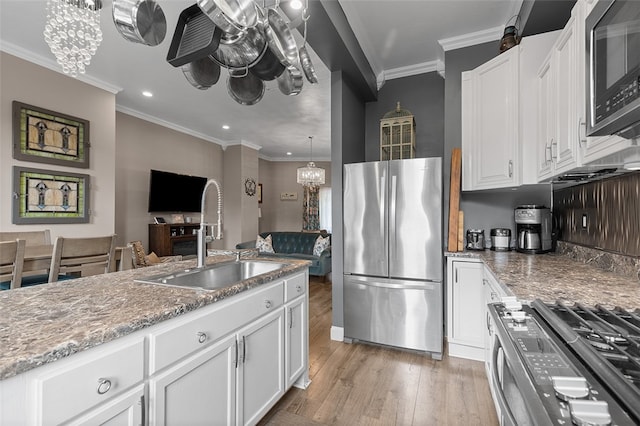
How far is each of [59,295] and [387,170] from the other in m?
2.36

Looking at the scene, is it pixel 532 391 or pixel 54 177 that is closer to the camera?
pixel 532 391

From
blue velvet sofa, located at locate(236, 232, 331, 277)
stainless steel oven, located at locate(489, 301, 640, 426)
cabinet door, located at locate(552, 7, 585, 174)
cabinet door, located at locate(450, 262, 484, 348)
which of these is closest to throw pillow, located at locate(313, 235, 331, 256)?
blue velvet sofa, located at locate(236, 232, 331, 277)

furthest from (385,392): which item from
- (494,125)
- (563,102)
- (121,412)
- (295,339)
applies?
(494,125)

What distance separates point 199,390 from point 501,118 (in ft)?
8.88

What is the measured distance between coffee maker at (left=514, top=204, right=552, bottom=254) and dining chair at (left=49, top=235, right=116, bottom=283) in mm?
3418

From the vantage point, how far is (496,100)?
7.93 feet

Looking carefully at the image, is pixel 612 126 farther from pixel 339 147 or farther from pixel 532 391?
pixel 339 147

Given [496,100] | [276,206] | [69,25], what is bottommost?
[276,206]

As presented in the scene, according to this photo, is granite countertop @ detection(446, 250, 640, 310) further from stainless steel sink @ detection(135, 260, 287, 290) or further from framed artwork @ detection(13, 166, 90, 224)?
framed artwork @ detection(13, 166, 90, 224)

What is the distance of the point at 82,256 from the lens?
7.60 feet

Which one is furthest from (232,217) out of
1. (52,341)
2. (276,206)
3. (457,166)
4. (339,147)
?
(52,341)

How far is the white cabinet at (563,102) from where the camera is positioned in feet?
4.48

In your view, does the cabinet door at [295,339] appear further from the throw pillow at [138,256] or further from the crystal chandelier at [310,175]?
the crystal chandelier at [310,175]

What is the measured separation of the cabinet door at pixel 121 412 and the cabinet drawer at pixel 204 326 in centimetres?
8
